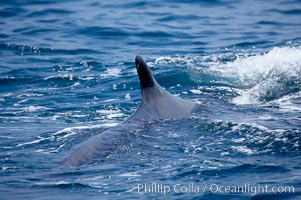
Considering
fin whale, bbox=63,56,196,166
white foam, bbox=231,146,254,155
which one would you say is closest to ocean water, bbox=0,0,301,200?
white foam, bbox=231,146,254,155

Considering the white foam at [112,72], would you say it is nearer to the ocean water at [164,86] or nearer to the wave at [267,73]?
the ocean water at [164,86]

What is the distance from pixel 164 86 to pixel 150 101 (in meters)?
4.76

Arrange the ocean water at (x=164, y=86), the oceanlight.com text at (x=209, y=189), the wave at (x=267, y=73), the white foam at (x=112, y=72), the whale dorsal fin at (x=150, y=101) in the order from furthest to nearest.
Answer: the white foam at (x=112, y=72) → the wave at (x=267, y=73) → the whale dorsal fin at (x=150, y=101) → the ocean water at (x=164, y=86) → the oceanlight.com text at (x=209, y=189)

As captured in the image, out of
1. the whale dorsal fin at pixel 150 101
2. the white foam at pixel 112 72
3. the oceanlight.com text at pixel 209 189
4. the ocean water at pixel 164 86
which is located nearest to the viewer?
the oceanlight.com text at pixel 209 189

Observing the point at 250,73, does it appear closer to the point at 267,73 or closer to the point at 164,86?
the point at 267,73

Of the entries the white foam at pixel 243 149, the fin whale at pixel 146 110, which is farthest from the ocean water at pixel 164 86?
the fin whale at pixel 146 110

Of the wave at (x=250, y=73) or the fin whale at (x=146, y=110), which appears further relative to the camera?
the wave at (x=250, y=73)

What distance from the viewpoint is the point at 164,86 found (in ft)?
50.0

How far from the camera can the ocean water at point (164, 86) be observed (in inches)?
330

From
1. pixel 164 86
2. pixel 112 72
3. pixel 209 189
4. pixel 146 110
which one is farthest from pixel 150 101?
pixel 112 72

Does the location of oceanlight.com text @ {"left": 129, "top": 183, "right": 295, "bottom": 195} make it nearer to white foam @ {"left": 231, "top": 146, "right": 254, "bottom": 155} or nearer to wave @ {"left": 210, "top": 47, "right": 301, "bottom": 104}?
white foam @ {"left": 231, "top": 146, "right": 254, "bottom": 155}

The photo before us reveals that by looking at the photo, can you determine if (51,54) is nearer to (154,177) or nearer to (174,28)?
(174,28)

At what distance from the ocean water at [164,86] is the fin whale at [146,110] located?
155mm

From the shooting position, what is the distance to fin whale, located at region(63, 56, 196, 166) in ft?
30.8
